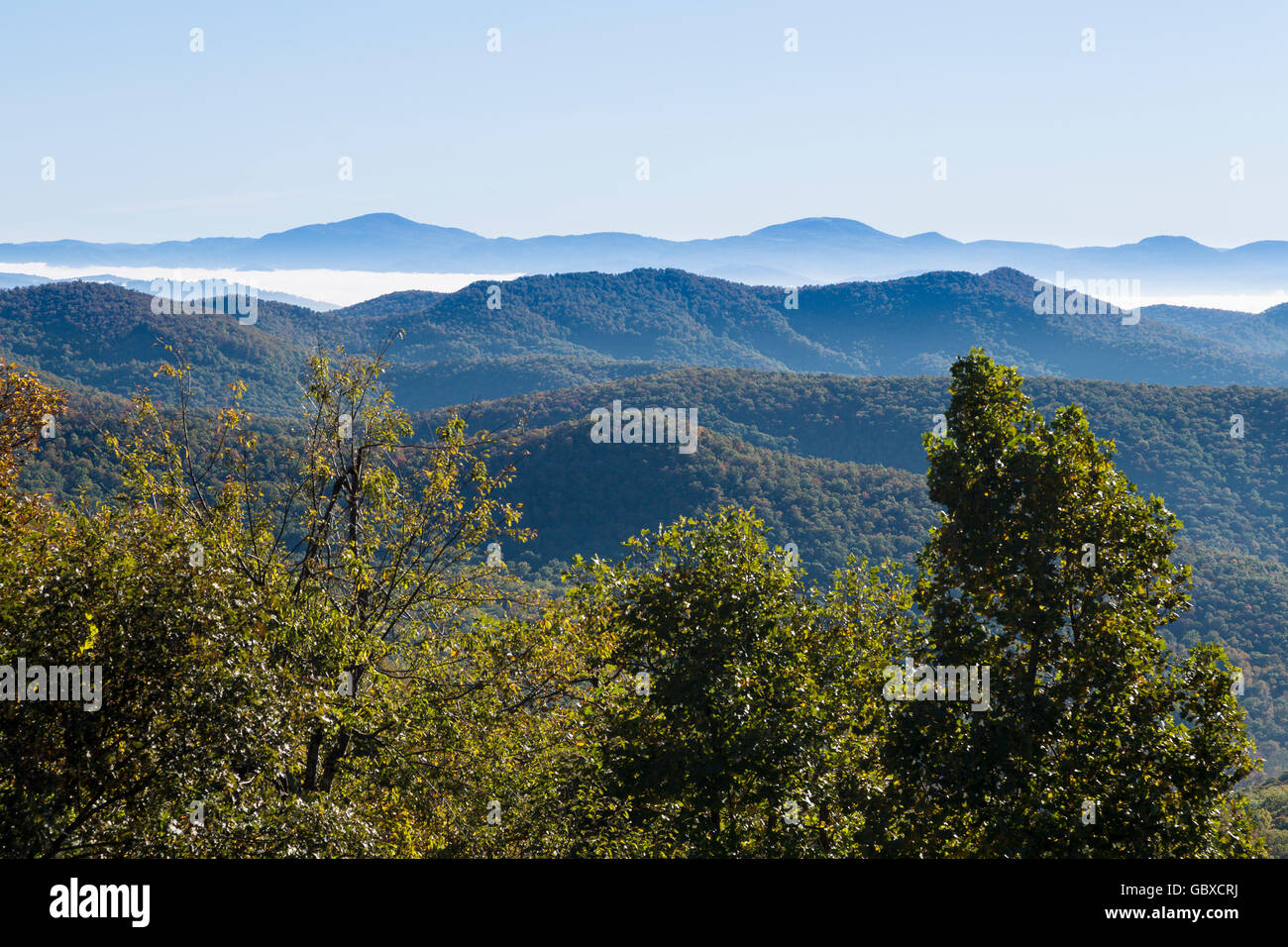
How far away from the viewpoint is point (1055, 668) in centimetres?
1344

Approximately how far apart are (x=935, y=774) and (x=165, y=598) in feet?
33.1

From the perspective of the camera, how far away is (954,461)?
14.0 m

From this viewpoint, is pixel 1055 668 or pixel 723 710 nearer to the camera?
pixel 1055 668

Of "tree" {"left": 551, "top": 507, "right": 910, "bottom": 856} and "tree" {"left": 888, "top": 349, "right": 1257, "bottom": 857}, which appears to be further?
"tree" {"left": 551, "top": 507, "right": 910, "bottom": 856}

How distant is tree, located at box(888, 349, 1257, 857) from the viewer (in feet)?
39.7

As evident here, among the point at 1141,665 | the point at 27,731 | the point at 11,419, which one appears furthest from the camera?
the point at 11,419

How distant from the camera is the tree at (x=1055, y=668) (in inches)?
476

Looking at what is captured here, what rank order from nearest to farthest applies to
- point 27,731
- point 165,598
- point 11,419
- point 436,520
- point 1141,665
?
point 27,731, point 165,598, point 1141,665, point 436,520, point 11,419

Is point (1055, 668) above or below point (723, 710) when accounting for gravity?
above

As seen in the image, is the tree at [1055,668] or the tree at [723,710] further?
the tree at [723,710]
